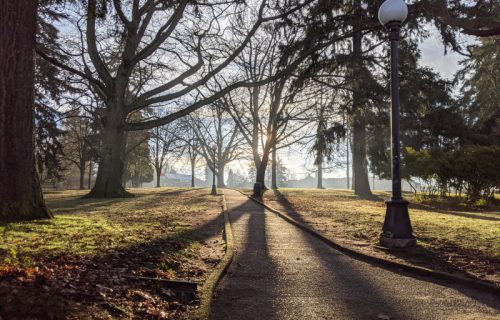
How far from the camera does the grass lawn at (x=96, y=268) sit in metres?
3.07

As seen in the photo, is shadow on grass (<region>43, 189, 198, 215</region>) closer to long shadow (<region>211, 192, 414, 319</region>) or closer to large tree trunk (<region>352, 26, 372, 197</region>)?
long shadow (<region>211, 192, 414, 319</region>)

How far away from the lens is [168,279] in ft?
14.6

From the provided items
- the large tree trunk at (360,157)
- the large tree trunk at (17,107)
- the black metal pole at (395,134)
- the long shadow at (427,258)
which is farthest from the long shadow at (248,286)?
the large tree trunk at (360,157)

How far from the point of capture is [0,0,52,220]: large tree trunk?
263 inches

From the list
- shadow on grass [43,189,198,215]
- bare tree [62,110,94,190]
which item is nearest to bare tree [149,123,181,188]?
bare tree [62,110,94,190]

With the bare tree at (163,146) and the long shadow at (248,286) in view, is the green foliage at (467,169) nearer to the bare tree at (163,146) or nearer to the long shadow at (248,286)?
the long shadow at (248,286)

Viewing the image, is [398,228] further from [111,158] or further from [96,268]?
[111,158]

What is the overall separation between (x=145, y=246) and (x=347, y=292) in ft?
10.9

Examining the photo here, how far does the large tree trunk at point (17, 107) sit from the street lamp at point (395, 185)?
6612mm

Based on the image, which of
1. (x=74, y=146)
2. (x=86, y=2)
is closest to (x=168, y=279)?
(x=86, y=2)

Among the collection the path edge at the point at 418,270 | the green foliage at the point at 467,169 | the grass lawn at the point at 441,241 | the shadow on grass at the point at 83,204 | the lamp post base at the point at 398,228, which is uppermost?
the green foliage at the point at 467,169

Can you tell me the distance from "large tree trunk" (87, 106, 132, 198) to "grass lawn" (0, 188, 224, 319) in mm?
11514

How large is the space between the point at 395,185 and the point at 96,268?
5245mm

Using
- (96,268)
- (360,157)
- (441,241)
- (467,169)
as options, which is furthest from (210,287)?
(360,157)
